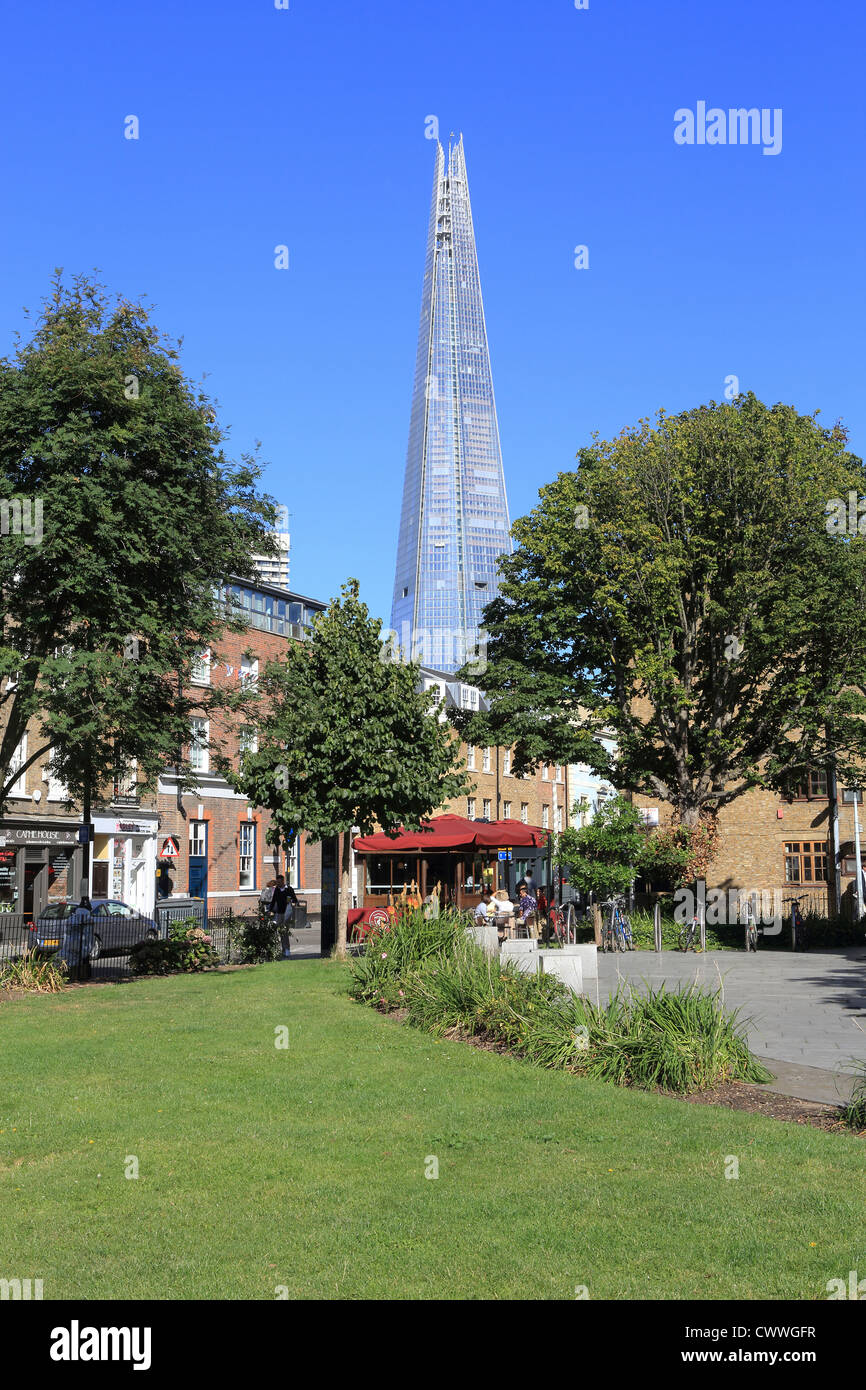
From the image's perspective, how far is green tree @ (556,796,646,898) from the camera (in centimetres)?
2980

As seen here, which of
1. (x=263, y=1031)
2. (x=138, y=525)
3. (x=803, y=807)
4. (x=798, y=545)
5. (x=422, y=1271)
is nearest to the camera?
(x=422, y=1271)

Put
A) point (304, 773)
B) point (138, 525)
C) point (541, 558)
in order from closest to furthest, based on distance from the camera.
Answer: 1. point (138, 525)
2. point (304, 773)
3. point (541, 558)

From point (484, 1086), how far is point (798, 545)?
78.5ft

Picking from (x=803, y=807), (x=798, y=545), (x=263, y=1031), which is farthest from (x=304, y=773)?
(x=803, y=807)

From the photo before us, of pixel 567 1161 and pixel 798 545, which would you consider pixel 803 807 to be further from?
pixel 567 1161

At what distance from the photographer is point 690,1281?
5.67m

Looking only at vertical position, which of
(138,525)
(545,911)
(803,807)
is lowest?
(545,911)

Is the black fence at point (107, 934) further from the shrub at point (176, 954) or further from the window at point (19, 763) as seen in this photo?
the window at point (19, 763)

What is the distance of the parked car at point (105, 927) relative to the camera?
1113 inches

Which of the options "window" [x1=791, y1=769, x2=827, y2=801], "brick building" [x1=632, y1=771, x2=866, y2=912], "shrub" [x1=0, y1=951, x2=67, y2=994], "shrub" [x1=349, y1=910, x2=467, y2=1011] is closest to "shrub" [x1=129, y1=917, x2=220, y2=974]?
"shrub" [x1=0, y1=951, x2=67, y2=994]

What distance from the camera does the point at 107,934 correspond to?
3050cm

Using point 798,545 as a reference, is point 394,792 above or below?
below

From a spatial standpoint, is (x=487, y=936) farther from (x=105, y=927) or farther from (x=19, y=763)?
(x=19, y=763)

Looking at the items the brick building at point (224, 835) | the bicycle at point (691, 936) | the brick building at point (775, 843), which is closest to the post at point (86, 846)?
the bicycle at point (691, 936)
